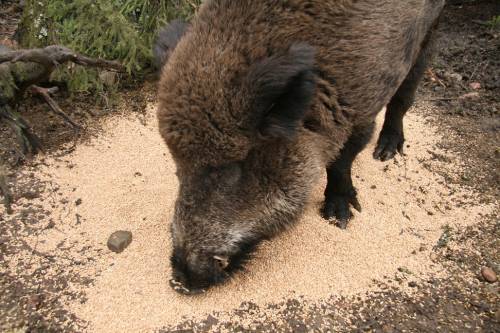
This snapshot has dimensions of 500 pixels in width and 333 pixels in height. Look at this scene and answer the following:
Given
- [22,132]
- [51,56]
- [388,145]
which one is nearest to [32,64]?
[51,56]

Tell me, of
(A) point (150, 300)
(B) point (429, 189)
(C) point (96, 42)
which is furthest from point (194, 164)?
(C) point (96, 42)

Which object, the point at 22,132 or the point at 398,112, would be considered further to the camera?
the point at 398,112

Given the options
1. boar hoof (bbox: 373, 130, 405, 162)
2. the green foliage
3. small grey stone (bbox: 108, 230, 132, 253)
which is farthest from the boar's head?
the green foliage

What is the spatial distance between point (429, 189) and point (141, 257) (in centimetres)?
225

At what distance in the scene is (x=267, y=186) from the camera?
2635mm

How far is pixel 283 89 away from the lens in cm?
232

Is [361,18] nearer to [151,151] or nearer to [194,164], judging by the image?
[194,164]

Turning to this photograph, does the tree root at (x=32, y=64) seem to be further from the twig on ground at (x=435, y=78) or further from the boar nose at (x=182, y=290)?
the twig on ground at (x=435, y=78)

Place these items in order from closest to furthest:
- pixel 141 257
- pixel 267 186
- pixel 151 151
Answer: pixel 267 186
pixel 141 257
pixel 151 151

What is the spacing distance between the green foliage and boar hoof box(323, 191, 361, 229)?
2.32 meters

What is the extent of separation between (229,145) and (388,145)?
2241 millimetres

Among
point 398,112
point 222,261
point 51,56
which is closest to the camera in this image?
point 222,261

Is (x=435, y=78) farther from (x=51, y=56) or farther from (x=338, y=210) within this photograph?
(x=51, y=56)

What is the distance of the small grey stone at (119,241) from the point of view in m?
3.14
